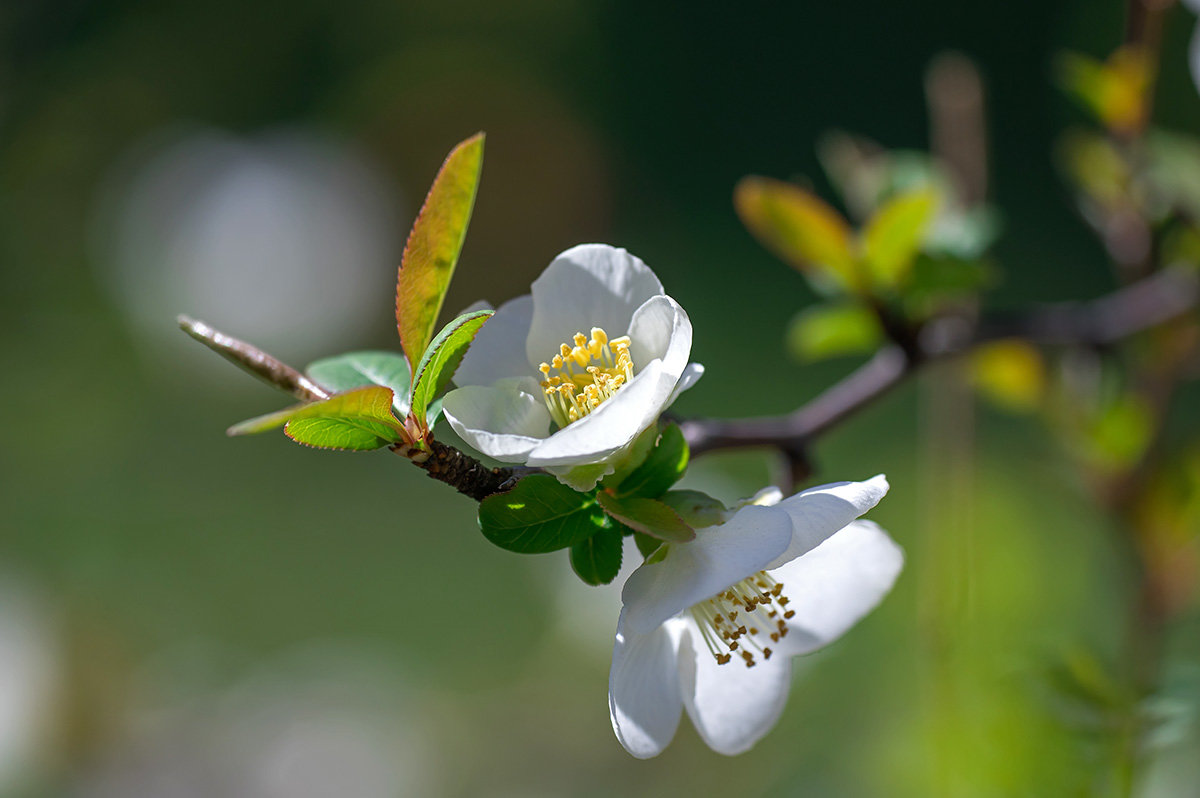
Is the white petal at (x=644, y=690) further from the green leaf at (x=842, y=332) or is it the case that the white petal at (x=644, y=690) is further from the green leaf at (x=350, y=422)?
the green leaf at (x=842, y=332)

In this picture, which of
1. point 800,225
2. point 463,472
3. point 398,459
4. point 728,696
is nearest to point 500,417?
point 463,472

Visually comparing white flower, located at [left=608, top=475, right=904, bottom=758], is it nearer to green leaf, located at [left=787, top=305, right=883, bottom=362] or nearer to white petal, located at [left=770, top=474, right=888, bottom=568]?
white petal, located at [left=770, top=474, right=888, bottom=568]

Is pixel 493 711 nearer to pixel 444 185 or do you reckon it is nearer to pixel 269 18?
pixel 444 185

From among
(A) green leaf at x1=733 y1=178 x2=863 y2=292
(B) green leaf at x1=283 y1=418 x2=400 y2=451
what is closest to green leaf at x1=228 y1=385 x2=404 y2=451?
(B) green leaf at x1=283 y1=418 x2=400 y2=451

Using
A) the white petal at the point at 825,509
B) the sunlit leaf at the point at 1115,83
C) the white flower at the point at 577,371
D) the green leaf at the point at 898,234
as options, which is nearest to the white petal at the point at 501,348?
the white flower at the point at 577,371

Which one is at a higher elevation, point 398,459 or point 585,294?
point 585,294

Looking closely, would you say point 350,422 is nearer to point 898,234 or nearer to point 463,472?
point 463,472
